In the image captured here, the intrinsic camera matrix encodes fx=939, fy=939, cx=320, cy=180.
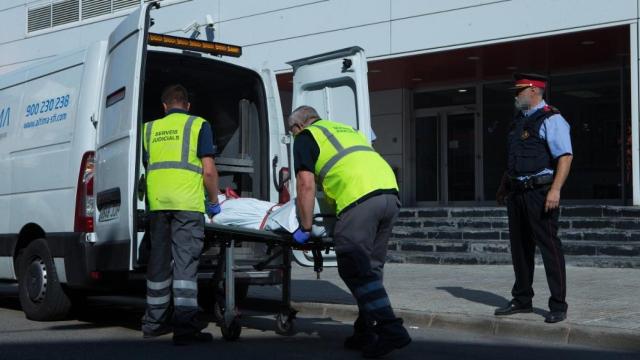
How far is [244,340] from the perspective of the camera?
7078 millimetres

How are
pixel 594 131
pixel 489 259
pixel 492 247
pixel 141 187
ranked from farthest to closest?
pixel 594 131
pixel 492 247
pixel 489 259
pixel 141 187

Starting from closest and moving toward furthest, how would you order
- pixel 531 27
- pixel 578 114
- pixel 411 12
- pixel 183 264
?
pixel 183 264, pixel 531 27, pixel 411 12, pixel 578 114

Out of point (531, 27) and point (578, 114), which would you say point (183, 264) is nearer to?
point (531, 27)

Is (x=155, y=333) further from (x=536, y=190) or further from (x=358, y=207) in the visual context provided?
(x=536, y=190)

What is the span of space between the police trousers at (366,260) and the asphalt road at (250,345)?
37 centimetres

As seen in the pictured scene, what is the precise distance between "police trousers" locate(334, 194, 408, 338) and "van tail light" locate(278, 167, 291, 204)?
7.22 ft

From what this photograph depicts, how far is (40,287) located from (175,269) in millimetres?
1880

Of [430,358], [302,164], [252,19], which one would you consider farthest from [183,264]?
[252,19]

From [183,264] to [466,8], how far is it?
32.8ft

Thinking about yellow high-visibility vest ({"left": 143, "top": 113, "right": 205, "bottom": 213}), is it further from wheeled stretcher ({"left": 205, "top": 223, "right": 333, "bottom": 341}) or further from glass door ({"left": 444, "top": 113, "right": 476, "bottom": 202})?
glass door ({"left": 444, "top": 113, "right": 476, "bottom": 202})

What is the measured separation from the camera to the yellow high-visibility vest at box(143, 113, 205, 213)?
6840 millimetres

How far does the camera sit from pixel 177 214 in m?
6.84

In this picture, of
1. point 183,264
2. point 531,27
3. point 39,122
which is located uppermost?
point 531,27

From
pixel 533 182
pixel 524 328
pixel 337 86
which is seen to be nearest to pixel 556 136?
pixel 533 182
